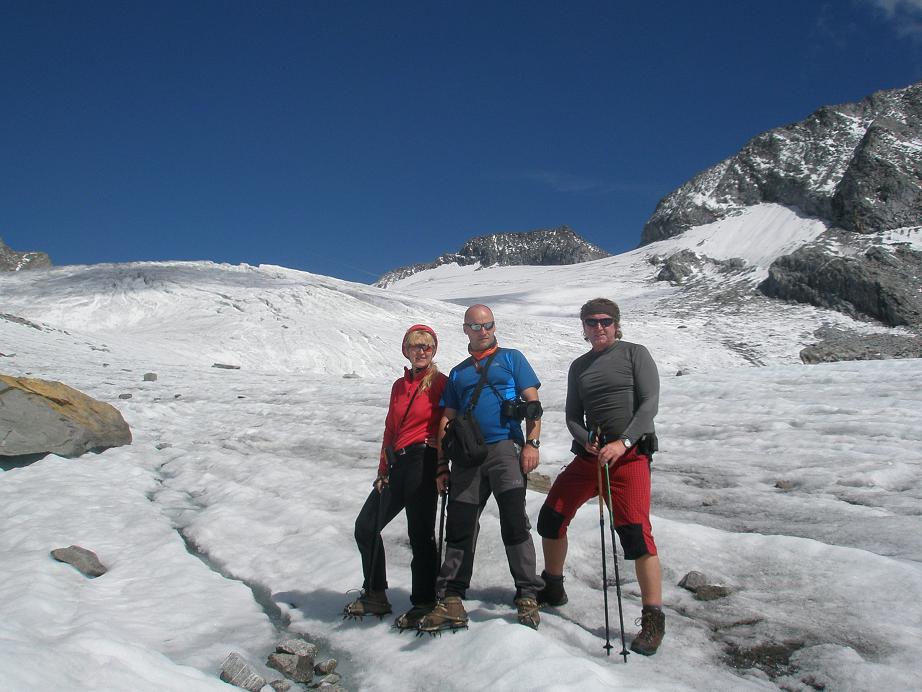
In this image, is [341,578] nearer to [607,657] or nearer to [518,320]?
[607,657]

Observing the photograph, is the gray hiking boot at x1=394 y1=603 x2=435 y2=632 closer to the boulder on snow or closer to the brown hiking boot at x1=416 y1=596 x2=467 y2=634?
the brown hiking boot at x1=416 y1=596 x2=467 y2=634

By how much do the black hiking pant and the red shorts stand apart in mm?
939

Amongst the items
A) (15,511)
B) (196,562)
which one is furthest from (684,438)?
(15,511)

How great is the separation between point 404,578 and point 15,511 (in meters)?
5.69

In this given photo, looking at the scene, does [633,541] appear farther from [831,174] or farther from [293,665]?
[831,174]

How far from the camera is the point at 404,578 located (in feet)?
20.0

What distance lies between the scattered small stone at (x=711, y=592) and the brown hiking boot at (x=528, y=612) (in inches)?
61.8

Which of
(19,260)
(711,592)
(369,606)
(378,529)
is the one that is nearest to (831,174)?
(711,592)

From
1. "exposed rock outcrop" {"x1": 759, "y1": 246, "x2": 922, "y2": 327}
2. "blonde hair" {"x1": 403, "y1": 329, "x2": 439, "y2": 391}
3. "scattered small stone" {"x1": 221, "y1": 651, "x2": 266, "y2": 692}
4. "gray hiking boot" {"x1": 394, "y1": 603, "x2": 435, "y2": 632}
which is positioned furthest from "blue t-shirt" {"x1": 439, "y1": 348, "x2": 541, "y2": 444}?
"exposed rock outcrop" {"x1": 759, "y1": 246, "x2": 922, "y2": 327}

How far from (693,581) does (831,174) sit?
120261mm

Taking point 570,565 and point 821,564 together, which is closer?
point 821,564

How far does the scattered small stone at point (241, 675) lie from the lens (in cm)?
399

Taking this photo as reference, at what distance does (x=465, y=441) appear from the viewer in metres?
4.59

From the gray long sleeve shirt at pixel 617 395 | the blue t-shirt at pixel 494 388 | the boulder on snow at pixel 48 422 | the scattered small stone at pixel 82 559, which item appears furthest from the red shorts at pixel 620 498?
the boulder on snow at pixel 48 422
